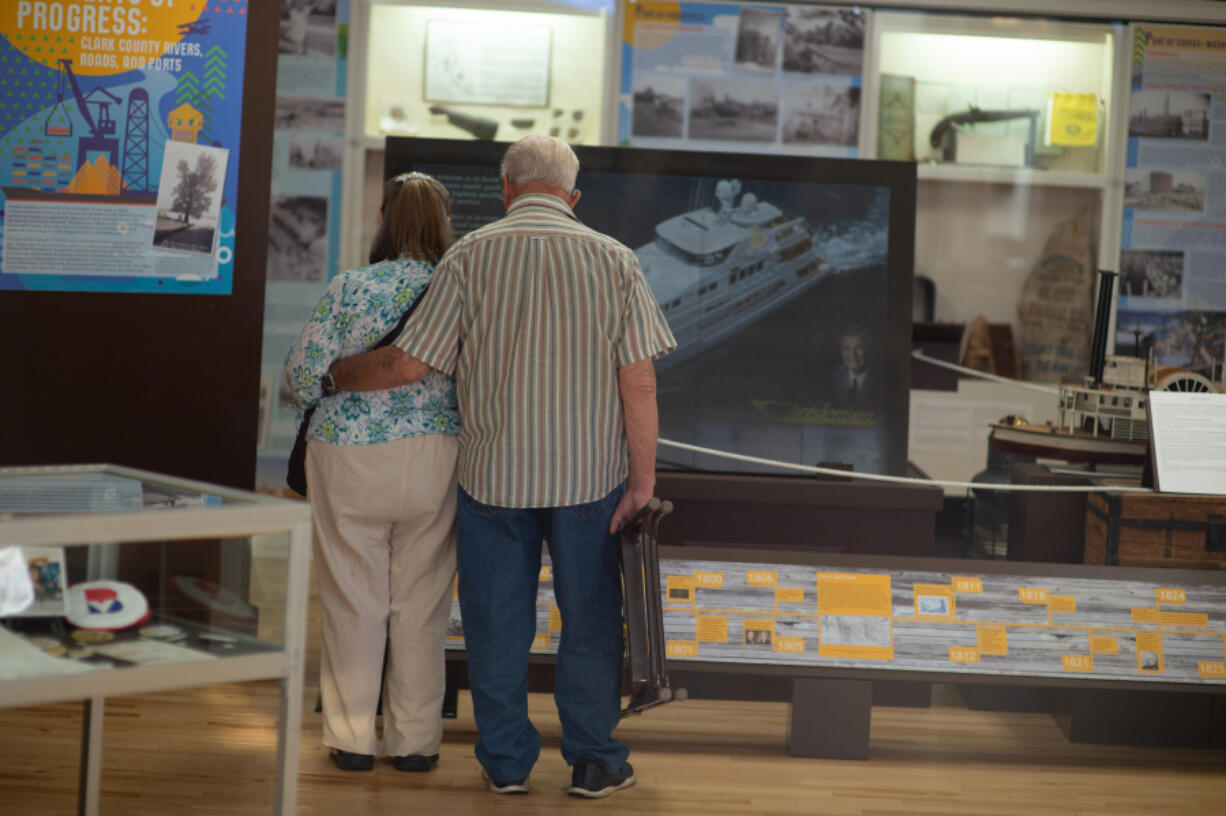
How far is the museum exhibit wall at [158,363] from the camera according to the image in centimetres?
300

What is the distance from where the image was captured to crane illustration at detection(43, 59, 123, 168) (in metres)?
2.94

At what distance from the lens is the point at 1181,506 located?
316cm

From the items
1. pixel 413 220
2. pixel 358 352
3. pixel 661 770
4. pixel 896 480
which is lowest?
pixel 661 770

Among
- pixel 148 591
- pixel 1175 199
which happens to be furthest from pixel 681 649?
pixel 1175 199

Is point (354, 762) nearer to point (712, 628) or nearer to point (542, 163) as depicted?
point (712, 628)

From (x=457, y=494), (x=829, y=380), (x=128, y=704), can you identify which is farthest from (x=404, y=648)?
(x=829, y=380)

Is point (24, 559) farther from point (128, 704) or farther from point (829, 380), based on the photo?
point (829, 380)

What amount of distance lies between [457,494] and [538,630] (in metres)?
0.59

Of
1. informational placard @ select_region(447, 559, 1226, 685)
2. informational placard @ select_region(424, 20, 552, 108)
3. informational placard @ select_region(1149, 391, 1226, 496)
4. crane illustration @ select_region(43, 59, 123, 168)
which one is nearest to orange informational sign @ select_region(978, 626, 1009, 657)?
informational placard @ select_region(447, 559, 1226, 685)

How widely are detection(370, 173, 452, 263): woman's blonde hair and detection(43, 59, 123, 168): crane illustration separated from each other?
0.76 m

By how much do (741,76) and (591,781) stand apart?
319cm

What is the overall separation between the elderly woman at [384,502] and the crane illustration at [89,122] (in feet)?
2.38

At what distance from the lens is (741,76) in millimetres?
4949

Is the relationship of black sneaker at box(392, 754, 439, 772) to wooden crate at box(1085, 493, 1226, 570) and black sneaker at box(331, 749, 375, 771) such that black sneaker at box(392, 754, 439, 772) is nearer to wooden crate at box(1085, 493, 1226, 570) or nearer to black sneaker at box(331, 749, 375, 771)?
black sneaker at box(331, 749, 375, 771)
